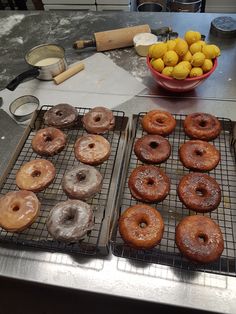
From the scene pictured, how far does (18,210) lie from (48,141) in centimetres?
43

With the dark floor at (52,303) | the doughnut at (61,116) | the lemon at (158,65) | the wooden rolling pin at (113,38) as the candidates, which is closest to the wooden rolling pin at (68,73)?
the wooden rolling pin at (113,38)

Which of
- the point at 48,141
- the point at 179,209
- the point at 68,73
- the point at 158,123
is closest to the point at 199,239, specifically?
the point at 179,209

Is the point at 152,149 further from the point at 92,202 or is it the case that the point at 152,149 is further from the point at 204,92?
the point at 204,92

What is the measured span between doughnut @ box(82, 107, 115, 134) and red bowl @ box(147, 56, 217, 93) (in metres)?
0.38

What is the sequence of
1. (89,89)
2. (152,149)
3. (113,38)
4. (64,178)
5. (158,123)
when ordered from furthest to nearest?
1. (113,38)
2. (89,89)
3. (158,123)
4. (152,149)
5. (64,178)

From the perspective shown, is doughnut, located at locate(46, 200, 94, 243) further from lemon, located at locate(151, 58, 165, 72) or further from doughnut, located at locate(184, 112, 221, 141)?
lemon, located at locate(151, 58, 165, 72)

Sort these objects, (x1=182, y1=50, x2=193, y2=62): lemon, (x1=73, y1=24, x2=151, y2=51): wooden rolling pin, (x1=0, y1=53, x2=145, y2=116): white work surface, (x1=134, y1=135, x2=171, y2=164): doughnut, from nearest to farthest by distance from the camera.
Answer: (x1=134, y1=135, x2=171, y2=164): doughnut
(x1=182, y1=50, x2=193, y2=62): lemon
(x1=0, y1=53, x2=145, y2=116): white work surface
(x1=73, y1=24, x2=151, y2=51): wooden rolling pin

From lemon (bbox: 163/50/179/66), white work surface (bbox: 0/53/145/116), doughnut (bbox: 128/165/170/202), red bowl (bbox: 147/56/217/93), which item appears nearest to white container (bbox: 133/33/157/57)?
white work surface (bbox: 0/53/145/116)

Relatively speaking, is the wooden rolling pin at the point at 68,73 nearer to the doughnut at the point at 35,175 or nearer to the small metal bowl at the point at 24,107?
the small metal bowl at the point at 24,107

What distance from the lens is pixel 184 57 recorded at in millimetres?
1672

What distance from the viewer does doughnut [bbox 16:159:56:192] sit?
4.49ft

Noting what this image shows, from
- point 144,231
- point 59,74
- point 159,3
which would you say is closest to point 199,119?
point 144,231

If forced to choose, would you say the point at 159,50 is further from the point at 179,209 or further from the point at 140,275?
the point at 140,275

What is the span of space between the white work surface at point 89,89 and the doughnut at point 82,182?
609 mm
